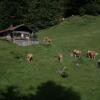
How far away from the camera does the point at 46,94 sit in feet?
125

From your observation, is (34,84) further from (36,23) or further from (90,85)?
(36,23)

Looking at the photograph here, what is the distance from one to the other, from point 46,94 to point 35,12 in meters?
58.6

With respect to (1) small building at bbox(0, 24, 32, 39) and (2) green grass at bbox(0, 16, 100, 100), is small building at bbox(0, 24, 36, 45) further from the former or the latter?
(2) green grass at bbox(0, 16, 100, 100)

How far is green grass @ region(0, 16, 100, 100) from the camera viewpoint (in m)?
41.5

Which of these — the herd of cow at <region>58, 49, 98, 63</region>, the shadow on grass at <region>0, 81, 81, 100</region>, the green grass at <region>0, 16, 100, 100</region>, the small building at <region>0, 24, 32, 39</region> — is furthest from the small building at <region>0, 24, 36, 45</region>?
the shadow on grass at <region>0, 81, 81, 100</region>

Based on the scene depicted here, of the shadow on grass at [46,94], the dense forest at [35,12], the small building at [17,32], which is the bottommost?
the shadow on grass at [46,94]

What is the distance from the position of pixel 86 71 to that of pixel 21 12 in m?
50.6

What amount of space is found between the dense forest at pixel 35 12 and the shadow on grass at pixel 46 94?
51.1 meters

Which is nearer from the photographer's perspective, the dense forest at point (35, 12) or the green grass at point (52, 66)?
the green grass at point (52, 66)

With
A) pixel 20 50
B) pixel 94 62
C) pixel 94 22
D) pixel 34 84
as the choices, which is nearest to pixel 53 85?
pixel 34 84

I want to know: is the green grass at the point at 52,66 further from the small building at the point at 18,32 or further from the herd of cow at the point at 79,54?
the small building at the point at 18,32

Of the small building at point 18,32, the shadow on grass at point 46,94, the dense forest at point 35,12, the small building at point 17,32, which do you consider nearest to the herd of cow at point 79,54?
the shadow on grass at point 46,94

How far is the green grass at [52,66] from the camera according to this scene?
136 feet

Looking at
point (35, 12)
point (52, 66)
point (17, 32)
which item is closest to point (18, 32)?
point (17, 32)
